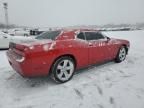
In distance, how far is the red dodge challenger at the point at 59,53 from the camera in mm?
3848

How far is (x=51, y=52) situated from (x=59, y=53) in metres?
0.23

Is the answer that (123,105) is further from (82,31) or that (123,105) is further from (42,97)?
(82,31)

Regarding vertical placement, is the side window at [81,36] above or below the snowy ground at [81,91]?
above

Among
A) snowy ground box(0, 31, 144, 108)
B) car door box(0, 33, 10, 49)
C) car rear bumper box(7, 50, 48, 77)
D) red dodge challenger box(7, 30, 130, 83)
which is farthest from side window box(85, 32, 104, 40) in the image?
car door box(0, 33, 10, 49)

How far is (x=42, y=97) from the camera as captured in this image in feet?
12.2

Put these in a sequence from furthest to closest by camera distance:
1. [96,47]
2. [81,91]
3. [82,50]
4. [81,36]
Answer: [96,47] → [81,36] → [82,50] → [81,91]

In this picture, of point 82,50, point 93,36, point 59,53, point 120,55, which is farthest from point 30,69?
point 120,55

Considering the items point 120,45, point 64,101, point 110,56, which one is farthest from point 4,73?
point 120,45

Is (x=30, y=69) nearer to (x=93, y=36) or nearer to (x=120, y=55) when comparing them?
(x=93, y=36)

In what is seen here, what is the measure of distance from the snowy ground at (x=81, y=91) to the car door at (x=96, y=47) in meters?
0.42

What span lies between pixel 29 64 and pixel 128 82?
2.55 m

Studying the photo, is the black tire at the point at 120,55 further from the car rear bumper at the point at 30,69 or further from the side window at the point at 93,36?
the car rear bumper at the point at 30,69

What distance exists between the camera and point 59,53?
420 cm

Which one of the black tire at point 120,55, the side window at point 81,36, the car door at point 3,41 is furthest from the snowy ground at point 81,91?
the car door at point 3,41
